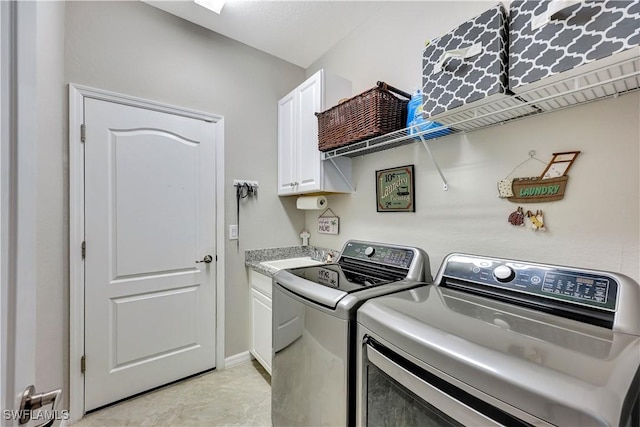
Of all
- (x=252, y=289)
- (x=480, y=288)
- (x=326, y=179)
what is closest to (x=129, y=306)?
(x=252, y=289)

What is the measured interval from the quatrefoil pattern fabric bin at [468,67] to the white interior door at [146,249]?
170cm

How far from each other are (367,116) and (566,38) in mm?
864

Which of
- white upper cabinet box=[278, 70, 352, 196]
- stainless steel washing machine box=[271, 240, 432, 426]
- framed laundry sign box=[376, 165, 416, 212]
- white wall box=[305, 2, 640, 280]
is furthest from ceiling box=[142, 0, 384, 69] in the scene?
stainless steel washing machine box=[271, 240, 432, 426]

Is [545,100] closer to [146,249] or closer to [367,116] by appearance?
[367,116]

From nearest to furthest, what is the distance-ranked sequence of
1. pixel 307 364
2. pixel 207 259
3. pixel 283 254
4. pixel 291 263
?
pixel 307 364
pixel 207 259
pixel 291 263
pixel 283 254

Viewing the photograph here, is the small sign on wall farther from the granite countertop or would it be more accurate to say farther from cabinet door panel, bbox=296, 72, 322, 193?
cabinet door panel, bbox=296, 72, 322, 193

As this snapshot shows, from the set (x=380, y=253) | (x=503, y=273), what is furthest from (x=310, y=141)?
(x=503, y=273)

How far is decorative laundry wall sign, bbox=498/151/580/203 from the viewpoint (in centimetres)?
108

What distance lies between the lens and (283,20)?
2043 millimetres

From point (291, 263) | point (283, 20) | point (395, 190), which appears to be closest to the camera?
point (395, 190)

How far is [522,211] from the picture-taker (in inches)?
47.2

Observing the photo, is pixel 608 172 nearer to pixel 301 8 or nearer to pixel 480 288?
pixel 480 288

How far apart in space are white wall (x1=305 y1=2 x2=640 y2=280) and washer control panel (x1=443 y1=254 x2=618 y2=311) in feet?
0.78

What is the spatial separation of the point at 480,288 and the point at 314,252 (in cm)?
160
